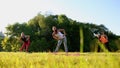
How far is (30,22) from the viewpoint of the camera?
73812mm

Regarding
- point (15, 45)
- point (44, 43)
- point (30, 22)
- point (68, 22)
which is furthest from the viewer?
point (30, 22)

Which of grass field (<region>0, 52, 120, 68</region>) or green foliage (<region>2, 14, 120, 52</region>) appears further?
green foliage (<region>2, 14, 120, 52</region>)

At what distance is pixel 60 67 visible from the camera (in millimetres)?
4355

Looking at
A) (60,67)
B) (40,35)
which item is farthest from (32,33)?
(60,67)

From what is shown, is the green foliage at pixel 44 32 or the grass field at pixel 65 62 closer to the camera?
the grass field at pixel 65 62

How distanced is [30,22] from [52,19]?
216 inches

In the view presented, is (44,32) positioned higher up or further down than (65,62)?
higher up

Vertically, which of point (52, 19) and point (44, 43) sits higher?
point (52, 19)

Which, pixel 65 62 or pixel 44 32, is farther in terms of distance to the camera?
pixel 44 32

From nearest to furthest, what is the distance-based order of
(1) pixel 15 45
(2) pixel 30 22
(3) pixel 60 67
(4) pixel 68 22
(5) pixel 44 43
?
(3) pixel 60 67 → (5) pixel 44 43 → (1) pixel 15 45 → (4) pixel 68 22 → (2) pixel 30 22

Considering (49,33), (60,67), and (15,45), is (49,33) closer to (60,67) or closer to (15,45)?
(15,45)

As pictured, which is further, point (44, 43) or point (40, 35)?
point (40, 35)

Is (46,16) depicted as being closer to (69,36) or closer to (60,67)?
(69,36)

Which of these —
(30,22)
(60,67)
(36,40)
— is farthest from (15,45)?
(60,67)
